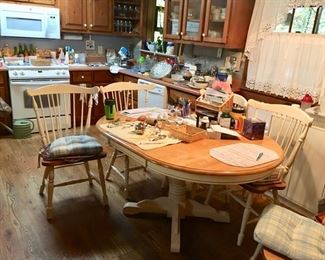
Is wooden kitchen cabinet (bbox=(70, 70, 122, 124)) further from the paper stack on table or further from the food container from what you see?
the paper stack on table

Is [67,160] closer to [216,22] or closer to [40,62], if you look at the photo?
[216,22]

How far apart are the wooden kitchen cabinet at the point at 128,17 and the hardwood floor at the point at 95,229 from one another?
275 centimetres

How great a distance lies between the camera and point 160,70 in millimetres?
3900

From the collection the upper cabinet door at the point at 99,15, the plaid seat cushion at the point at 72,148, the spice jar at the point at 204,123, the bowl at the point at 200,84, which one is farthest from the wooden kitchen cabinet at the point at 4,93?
the spice jar at the point at 204,123

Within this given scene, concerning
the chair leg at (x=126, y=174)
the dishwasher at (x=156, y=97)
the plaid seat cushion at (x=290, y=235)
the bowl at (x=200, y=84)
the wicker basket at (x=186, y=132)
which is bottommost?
the chair leg at (x=126, y=174)

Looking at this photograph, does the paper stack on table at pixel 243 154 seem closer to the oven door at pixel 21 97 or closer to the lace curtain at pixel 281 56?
the lace curtain at pixel 281 56

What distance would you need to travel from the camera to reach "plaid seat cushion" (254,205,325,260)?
1269 mm

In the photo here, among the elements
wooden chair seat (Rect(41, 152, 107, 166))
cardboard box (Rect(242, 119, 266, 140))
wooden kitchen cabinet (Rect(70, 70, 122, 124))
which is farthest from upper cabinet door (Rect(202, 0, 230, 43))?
wooden chair seat (Rect(41, 152, 107, 166))

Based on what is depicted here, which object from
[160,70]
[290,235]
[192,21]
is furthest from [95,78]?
[290,235]

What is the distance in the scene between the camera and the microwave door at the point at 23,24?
3758 mm

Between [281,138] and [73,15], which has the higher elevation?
[73,15]

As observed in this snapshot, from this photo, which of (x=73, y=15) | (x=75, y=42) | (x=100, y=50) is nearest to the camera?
(x=73, y=15)

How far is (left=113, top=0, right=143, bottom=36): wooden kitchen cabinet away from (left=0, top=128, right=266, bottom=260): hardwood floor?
275 cm

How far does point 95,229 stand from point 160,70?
2.34m
